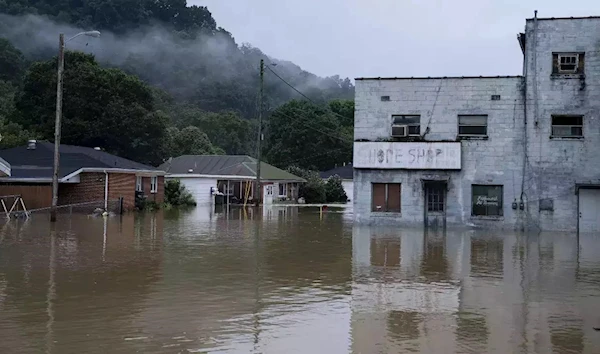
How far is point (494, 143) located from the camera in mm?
28953

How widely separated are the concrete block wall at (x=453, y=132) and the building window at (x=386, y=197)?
239 millimetres

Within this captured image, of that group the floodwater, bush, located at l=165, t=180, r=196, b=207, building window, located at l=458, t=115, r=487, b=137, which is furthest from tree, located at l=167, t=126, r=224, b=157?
the floodwater

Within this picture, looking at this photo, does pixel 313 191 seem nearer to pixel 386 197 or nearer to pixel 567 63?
pixel 386 197

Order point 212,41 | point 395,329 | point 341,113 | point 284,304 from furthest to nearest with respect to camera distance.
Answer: point 212,41
point 341,113
point 284,304
point 395,329

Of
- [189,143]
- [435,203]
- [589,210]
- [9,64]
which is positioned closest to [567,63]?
[589,210]

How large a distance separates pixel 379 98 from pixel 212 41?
120916mm

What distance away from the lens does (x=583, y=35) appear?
2814 cm

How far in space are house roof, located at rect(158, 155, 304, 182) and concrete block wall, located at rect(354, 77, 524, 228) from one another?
25.1 meters

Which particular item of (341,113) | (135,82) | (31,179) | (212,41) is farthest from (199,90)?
(31,179)

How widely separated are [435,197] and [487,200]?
7.10ft

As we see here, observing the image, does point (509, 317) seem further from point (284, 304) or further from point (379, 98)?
point (379, 98)

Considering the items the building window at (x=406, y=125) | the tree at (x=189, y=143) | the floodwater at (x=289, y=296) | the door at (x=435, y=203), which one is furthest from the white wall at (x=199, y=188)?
the floodwater at (x=289, y=296)

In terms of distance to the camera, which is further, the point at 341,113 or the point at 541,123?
the point at 341,113

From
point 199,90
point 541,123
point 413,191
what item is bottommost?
point 413,191
